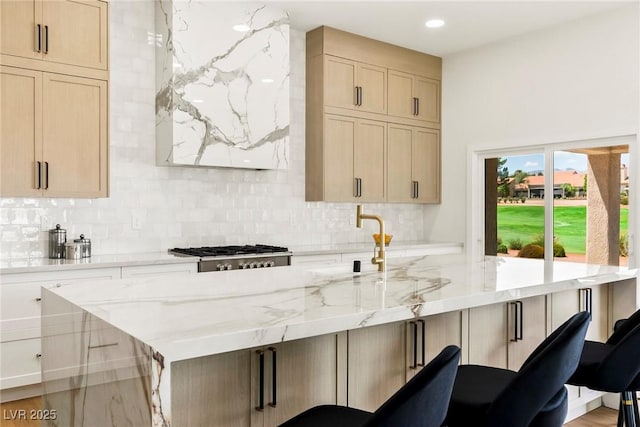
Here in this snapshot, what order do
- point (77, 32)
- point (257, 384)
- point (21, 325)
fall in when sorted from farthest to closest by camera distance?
point (77, 32), point (21, 325), point (257, 384)

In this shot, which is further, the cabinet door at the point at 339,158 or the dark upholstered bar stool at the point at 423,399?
the cabinet door at the point at 339,158

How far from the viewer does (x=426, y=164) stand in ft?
20.4

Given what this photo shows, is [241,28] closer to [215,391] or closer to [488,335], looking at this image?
[488,335]

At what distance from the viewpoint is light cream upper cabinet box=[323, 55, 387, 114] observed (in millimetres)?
5343

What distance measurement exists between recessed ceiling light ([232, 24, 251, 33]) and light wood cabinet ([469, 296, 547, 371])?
10.4 ft

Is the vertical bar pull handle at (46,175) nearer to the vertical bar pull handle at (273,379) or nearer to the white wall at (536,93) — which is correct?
the vertical bar pull handle at (273,379)

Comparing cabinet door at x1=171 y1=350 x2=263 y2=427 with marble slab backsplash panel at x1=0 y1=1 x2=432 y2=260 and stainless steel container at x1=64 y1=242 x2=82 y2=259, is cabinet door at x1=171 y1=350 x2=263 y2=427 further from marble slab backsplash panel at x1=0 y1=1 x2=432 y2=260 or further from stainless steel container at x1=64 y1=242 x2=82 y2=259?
marble slab backsplash panel at x1=0 y1=1 x2=432 y2=260

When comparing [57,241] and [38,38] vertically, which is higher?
[38,38]

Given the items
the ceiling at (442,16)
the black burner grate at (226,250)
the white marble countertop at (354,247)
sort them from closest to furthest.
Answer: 1. the black burner grate at (226,250)
2. the ceiling at (442,16)
3. the white marble countertop at (354,247)

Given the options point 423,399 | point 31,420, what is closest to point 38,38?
point 31,420

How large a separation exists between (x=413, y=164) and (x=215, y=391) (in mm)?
4778

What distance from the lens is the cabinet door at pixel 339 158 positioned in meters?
5.34

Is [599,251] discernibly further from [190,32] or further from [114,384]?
[114,384]

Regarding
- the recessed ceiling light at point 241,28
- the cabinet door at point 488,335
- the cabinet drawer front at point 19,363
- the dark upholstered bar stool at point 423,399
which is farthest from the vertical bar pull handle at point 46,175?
the dark upholstered bar stool at point 423,399
